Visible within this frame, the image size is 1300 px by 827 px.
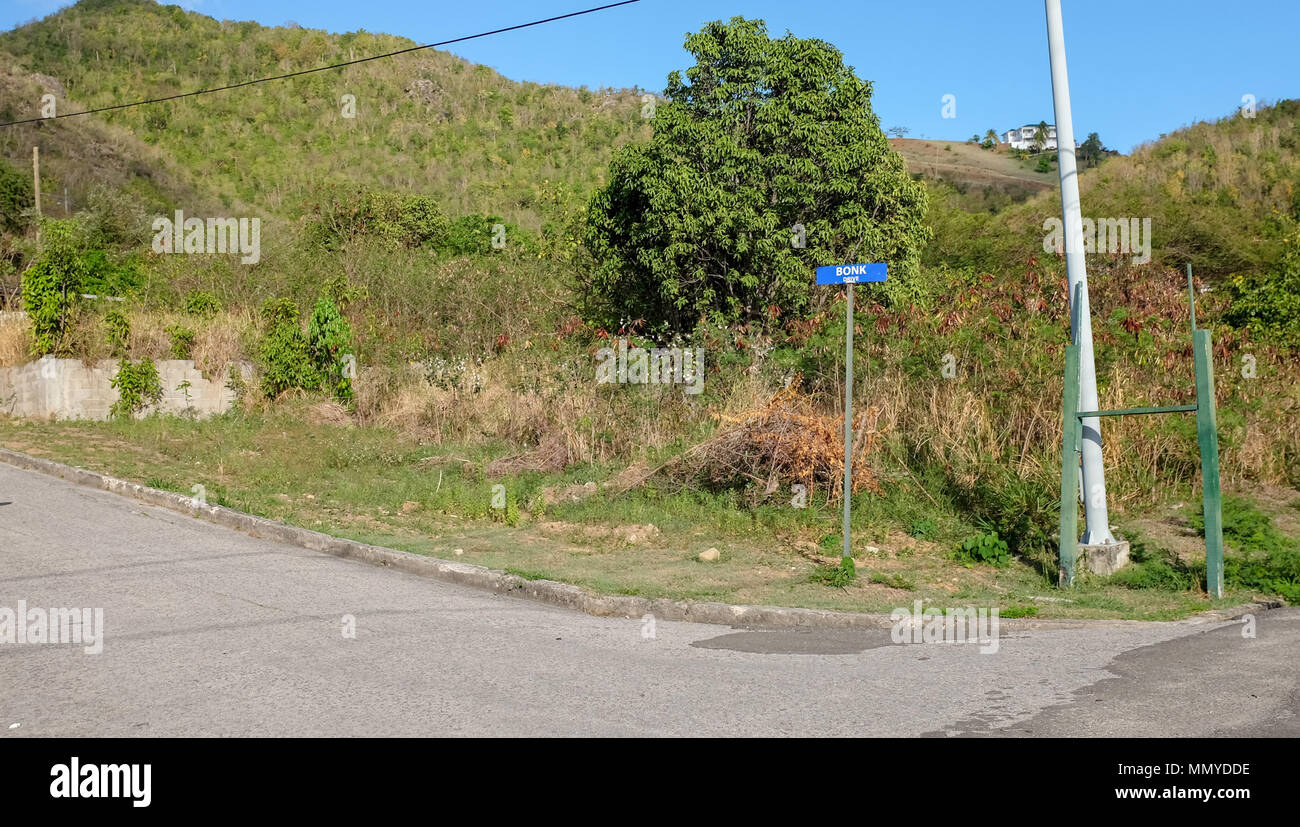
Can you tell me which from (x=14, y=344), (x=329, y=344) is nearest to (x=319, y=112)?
(x=14, y=344)

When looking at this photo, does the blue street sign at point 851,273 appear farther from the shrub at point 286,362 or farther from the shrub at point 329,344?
the shrub at point 286,362

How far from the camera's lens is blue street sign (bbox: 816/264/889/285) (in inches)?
353

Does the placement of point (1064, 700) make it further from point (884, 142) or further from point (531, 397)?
point (884, 142)

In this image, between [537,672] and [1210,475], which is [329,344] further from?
[1210,475]

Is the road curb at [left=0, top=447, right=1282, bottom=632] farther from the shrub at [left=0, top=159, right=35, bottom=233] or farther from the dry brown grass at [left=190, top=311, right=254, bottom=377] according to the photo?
the shrub at [left=0, top=159, right=35, bottom=233]

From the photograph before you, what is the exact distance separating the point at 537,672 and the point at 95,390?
17.2m

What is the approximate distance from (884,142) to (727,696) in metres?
16.4

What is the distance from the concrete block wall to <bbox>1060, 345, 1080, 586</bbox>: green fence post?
16.6 meters

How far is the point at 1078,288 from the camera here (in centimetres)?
948

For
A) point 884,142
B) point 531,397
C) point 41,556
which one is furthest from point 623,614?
point 884,142

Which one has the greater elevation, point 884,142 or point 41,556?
point 884,142

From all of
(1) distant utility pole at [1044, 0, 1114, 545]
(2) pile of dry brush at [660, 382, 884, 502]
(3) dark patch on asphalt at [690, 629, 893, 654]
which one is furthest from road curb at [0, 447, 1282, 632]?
(2) pile of dry brush at [660, 382, 884, 502]

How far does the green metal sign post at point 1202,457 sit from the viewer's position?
8688 millimetres
